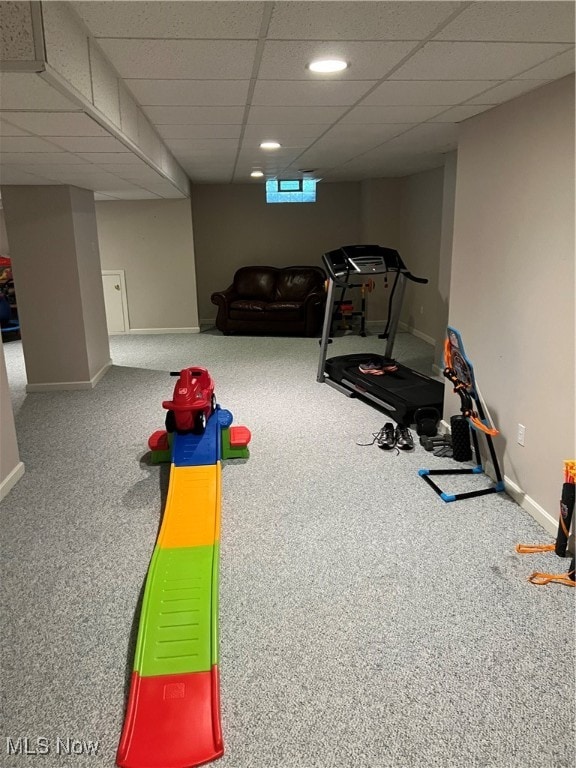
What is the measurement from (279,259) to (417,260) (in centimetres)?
251

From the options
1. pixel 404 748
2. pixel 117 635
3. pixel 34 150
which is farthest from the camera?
pixel 34 150

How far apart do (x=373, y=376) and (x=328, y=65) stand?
317cm

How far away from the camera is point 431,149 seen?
16.6 feet

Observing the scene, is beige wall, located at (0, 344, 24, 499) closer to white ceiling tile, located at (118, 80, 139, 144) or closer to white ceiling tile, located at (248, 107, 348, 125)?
white ceiling tile, located at (118, 80, 139, 144)

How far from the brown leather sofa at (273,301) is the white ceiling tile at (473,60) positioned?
5324 mm

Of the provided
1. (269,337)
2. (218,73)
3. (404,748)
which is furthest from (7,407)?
(269,337)

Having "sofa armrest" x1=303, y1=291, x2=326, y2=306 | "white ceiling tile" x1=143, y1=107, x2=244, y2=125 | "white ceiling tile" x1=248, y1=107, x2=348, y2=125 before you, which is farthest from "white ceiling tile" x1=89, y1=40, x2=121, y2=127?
"sofa armrest" x1=303, y1=291, x2=326, y2=306

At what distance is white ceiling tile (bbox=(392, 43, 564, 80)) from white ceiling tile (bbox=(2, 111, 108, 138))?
4.91 ft

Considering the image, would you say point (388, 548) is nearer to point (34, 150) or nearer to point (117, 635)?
point (117, 635)

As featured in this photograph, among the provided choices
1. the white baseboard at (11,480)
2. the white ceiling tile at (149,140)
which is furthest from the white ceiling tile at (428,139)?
the white baseboard at (11,480)

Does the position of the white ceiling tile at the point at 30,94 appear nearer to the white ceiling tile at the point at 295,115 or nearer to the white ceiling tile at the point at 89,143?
the white ceiling tile at the point at 89,143

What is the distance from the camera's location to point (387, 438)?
13.0 ft

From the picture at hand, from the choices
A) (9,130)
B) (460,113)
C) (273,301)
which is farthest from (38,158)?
(273,301)

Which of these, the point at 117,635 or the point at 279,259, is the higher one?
the point at 279,259
